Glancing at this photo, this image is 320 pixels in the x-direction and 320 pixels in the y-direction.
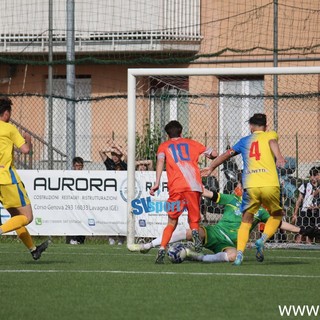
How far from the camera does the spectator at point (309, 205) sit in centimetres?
1916

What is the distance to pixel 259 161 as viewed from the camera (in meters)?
14.0

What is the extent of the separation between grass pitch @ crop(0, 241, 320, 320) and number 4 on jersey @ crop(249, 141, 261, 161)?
1.28 m

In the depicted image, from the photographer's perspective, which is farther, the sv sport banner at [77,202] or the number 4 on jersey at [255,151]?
the sv sport banner at [77,202]

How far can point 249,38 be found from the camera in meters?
25.8

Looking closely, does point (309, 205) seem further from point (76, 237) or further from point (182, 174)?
point (182, 174)

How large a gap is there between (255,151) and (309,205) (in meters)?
5.42

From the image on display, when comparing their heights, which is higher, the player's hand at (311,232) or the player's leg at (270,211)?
the player's leg at (270,211)

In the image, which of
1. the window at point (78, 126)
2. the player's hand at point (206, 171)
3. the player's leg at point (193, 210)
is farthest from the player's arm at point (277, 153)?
the window at point (78, 126)

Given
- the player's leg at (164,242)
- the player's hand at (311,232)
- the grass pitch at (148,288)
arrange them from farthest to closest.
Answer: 1. the player's hand at (311,232)
2. the player's leg at (164,242)
3. the grass pitch at (148,288)

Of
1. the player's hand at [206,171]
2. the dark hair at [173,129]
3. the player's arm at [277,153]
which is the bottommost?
the player's hand at [206,171]

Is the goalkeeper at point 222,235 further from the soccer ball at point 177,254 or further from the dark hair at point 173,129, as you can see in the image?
the dark hair at point 173,129

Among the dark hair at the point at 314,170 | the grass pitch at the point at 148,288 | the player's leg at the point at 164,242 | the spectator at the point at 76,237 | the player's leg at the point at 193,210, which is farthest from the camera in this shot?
the spectator at the point at 76,237

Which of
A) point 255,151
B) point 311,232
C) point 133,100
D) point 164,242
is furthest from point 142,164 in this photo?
point 255,151

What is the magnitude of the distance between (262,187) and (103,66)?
50.0 feet
